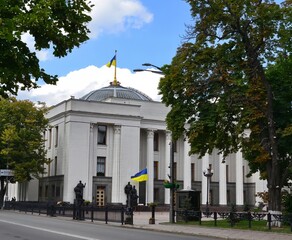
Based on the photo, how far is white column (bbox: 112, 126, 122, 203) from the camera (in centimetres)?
6272

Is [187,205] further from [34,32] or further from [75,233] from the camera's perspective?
[34,32]

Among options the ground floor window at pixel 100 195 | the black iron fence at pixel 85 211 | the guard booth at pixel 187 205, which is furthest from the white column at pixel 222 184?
the guard booth at pixel 187 205

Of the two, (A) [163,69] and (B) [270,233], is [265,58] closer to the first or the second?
(A) [163,69]

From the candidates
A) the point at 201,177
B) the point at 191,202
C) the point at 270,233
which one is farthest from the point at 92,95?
the point at 270,233

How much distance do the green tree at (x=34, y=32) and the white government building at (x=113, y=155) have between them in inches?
1908

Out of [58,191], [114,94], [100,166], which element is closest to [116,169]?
[100,166]

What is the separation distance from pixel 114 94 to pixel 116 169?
1207 centimetres

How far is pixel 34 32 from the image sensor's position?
41.2ft

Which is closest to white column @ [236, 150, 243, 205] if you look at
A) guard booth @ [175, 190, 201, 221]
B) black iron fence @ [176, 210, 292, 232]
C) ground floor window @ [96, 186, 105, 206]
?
ground floor window @ [96, 186, 105, 206]

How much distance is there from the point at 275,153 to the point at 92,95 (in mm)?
47059

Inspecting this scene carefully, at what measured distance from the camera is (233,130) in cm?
2881

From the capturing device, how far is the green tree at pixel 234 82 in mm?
27219

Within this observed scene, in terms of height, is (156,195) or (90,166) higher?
(90,166)

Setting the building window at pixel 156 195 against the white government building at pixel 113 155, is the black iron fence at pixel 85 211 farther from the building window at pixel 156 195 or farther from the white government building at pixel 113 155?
the building window at pixel 156 195
